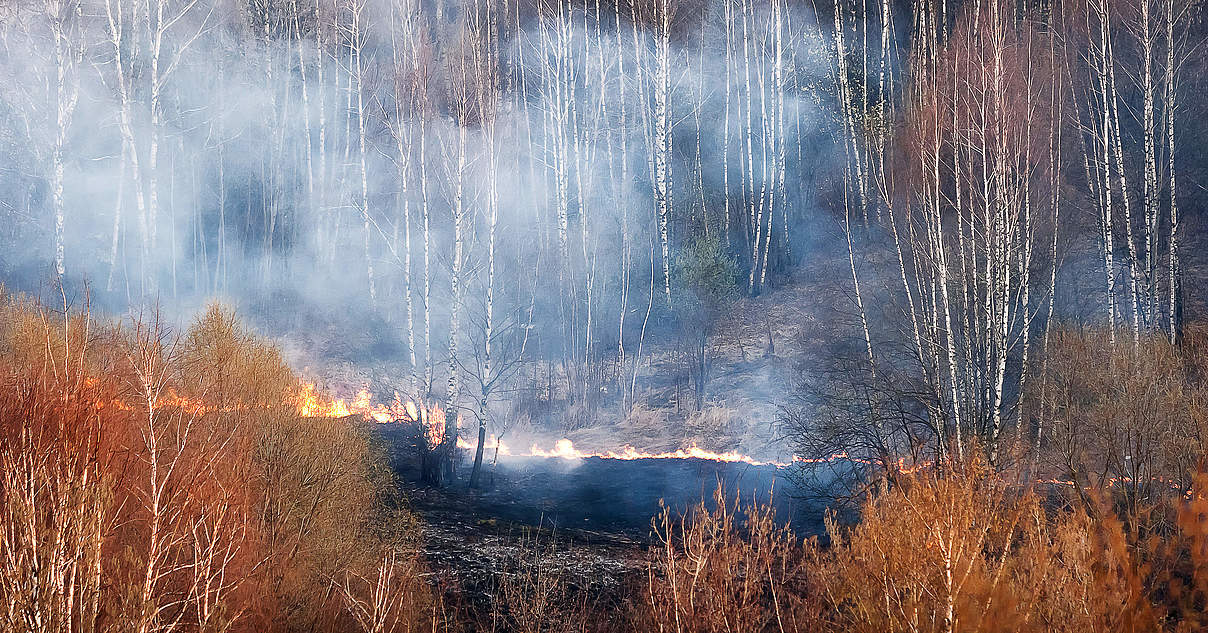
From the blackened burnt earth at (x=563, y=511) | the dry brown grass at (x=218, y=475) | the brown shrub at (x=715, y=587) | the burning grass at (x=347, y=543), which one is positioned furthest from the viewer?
the blackened burnt earth at (x=563, y=511)

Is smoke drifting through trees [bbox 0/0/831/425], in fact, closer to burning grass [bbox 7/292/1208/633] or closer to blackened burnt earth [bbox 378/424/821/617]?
blackened burnt earth [bbox 378/424/821/617]

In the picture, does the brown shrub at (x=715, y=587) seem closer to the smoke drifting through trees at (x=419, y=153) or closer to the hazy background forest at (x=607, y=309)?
the hazy background forest at (x=607, y=309)

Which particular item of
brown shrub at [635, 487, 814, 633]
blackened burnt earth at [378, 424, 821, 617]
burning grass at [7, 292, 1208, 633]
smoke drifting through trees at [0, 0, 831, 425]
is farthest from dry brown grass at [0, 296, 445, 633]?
smoke drifting through trees at [0, 0, 831, 425]

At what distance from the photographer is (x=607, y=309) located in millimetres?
28078

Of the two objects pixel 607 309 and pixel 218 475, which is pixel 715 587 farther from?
pixel 607 309

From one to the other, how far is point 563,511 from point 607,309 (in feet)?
32.8

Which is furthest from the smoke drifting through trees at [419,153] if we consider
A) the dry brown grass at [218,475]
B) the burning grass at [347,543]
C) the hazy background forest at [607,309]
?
the burning grass at [347,543]

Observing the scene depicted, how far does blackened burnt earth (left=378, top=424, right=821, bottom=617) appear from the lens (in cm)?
1501

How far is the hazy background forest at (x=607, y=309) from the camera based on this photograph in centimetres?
927

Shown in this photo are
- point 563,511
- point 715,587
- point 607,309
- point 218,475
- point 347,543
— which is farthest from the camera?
point 607,309

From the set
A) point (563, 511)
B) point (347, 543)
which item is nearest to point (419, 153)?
point (563, 511)

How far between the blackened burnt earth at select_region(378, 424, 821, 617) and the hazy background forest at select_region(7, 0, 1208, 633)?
0.55 ft

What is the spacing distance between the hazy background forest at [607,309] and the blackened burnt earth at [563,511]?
0.55 feet

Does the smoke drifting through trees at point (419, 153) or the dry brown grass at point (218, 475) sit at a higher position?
the smoke drifting through trees at point (419, 153)
